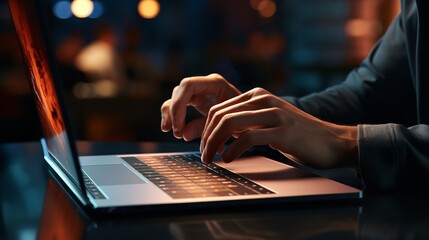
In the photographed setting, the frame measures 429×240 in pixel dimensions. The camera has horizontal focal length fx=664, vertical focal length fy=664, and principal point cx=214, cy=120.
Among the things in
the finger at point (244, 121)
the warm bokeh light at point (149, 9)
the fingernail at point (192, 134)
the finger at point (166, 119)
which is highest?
the finger at point (244, 121)

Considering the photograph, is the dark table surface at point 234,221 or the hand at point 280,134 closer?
the dark table surface at point 234,221

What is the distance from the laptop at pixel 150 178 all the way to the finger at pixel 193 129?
15 cm

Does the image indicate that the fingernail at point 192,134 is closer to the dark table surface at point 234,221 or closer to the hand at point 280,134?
the hand at point 280,134

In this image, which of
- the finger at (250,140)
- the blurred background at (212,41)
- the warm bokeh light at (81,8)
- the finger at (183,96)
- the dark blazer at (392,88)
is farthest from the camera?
the warm bokeh light at (81,8)

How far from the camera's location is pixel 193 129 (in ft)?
3.78

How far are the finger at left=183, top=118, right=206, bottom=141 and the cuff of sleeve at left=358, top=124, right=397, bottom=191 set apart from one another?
34 cm

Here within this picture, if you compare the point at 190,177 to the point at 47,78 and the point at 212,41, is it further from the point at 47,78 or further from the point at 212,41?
the point at 212,41

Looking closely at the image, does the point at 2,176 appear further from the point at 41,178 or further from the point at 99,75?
the point at 99,75

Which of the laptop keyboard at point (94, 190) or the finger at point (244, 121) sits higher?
the finger at point (244, 121)

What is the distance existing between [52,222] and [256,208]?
22 cm

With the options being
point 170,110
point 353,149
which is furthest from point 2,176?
point 353,149

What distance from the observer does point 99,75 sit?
5141mm

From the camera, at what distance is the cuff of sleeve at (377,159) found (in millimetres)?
873

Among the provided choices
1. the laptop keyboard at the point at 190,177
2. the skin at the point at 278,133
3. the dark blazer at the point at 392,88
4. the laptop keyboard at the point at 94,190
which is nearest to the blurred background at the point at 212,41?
the dark blazer at the point at 392,88
